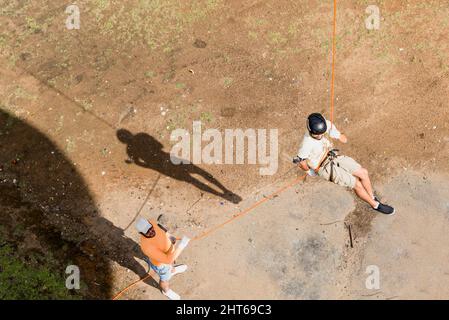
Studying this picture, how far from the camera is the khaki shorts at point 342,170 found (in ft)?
25.3

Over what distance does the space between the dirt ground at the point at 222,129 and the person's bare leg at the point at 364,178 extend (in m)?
0.63

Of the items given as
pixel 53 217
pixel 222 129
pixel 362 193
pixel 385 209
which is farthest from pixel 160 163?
pixel 385 209

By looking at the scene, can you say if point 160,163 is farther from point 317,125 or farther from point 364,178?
point 364,178

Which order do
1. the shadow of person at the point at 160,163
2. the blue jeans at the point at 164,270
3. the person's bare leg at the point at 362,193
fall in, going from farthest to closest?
the shadow of person at the point at 160,163 < the person's bare leg at the point at 362,193 < the blue jeans at the point at 164,270

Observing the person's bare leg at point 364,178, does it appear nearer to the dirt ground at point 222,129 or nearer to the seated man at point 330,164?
the seated man at point 330,164

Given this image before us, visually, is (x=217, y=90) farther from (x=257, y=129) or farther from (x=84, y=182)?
(x=84, y=182)

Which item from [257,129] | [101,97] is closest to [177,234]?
[257,129]

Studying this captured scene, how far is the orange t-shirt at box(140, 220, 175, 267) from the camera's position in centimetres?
695

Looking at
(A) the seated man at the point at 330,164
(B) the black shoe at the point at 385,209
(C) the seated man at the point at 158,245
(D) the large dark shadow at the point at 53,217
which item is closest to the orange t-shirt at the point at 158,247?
(C) the seated man at the point at 158,245

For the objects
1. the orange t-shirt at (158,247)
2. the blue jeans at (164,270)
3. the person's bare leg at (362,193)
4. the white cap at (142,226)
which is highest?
the person's bare leg at (362,193)

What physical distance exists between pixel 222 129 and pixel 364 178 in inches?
122

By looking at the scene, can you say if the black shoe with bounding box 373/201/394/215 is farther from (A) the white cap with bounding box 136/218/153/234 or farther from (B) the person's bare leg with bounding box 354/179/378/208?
(A) the white cap with bounding box 136/218/153/234

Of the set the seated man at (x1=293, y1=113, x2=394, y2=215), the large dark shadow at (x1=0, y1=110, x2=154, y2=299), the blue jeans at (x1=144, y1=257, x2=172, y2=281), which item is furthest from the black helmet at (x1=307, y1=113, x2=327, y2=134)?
the large dark shadow at (x1=0, y1=110, x2=154, y2=299)

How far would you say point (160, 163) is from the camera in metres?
9.16
